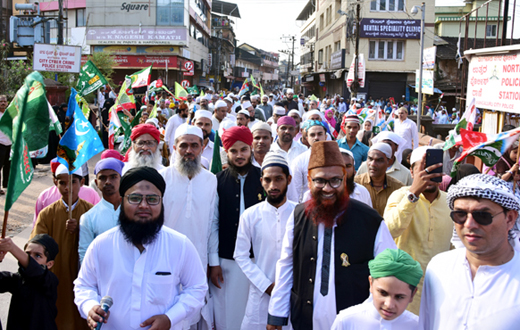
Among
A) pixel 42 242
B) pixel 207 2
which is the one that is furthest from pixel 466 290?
pixel 207 2

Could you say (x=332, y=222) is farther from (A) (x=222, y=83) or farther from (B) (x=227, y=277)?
(A) (x=222, y=83)

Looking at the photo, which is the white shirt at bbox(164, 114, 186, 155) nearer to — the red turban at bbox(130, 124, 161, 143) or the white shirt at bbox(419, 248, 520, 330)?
the red turban at bbox(130, 124, 161, 143)

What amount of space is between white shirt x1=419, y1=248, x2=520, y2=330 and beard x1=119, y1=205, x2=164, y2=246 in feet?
4.92

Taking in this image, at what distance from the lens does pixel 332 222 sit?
2992mm

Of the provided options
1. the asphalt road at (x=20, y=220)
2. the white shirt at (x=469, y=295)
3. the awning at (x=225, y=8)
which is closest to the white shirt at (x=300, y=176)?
the white shirt at (x=469, y=295)

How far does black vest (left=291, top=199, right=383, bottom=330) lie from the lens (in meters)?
2.94

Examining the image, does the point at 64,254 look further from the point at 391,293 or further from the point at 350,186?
the point at 391,293

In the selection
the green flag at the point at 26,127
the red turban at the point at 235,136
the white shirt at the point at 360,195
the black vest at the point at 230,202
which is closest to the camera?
the green flag at the point at 26,127

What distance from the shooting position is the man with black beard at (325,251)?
2945 millimetres

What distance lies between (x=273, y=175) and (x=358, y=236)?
3.10 ft

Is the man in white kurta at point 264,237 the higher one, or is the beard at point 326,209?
the beard at point 326,209

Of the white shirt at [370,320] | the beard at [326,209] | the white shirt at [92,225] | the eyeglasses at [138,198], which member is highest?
the eyeglasses at [138,198]

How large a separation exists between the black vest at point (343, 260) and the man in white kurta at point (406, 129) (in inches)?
269

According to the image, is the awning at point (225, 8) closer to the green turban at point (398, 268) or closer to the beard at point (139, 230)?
the beard at point (139, 230)
